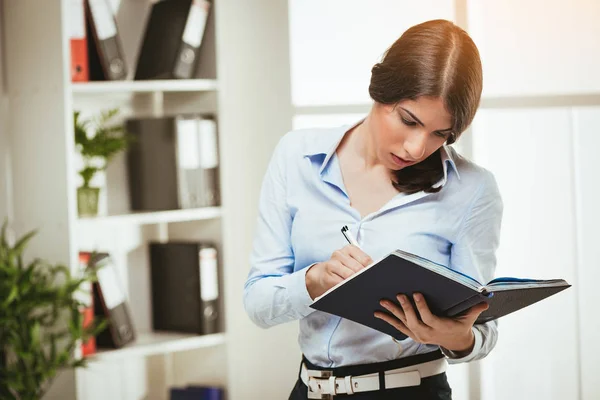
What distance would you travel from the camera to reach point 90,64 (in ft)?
8.84

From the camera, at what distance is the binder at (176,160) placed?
2.76 m

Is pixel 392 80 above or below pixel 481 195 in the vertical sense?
above

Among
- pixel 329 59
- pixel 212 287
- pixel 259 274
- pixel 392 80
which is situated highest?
pixel 329 59

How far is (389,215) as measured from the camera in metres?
1.45

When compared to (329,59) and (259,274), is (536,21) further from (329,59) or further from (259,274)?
(259,274)

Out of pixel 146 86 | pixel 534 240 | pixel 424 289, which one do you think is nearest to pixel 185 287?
pixel 146 86

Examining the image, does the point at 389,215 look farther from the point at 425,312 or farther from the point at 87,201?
the point at 87,201

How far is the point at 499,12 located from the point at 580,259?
2.48 feet

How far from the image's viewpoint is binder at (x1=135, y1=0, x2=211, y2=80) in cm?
273

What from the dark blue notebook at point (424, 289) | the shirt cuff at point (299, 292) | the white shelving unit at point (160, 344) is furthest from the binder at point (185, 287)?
the dark blue notebook at point (424, 289)

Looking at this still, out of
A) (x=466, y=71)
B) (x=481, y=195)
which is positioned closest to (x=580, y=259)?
(x=481, y=195)

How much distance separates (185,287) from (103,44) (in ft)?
2.98

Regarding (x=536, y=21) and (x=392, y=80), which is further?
(x=536, y=21)

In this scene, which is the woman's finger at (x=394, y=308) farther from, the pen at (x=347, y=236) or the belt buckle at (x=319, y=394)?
the belt buckle at (x=319, y=394)
